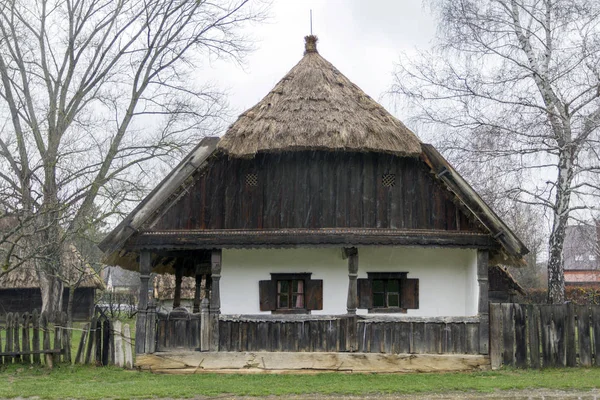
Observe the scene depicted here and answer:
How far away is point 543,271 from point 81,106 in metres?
50.5

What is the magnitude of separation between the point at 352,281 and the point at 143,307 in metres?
4.35

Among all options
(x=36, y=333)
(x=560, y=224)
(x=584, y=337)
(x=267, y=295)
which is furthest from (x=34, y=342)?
(x=560, y=224)

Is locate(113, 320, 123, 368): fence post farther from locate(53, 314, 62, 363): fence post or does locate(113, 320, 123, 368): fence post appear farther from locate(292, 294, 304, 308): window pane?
locate(292, 294, 304, 308): window pane

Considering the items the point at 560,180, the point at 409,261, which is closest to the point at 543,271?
the point at 560,180

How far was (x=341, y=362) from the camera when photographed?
592 inches

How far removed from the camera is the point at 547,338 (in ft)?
49.0

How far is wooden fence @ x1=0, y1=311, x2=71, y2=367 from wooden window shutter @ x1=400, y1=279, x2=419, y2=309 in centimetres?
725

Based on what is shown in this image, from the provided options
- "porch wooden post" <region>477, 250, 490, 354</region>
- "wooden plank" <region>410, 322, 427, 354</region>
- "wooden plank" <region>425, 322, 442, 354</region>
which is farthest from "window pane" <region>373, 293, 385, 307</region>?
"porch wooden post" <region>477, 250, 490, 354</region>

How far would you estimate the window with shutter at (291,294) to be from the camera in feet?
52.6

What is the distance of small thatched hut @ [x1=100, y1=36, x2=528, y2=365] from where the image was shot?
15.1 metres

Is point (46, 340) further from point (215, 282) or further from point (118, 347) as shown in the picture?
point (215, 282)

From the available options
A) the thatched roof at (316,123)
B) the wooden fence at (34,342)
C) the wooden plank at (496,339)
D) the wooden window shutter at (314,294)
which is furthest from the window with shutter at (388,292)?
the wooden fence at (34,342)

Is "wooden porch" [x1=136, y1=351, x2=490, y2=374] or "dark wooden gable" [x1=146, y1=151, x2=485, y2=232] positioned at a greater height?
"dark wooden gable" [x1=146, y1=151, x2=485, y2=232]

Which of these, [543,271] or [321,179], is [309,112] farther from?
[543,271]
